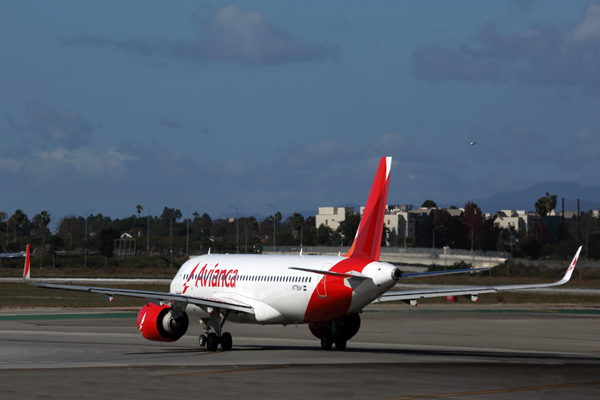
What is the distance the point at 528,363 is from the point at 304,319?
27.7ft

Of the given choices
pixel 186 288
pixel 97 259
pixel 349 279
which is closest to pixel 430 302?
pixel 186 288

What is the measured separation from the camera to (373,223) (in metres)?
31.0

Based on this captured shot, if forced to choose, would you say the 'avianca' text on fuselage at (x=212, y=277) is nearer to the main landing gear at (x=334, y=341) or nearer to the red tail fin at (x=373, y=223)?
the main landing gear at (x=334, y=341)

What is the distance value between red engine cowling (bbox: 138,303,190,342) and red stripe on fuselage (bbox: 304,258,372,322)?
5032 mm

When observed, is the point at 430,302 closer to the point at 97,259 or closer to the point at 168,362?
the point at 168,362

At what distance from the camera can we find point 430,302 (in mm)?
75438

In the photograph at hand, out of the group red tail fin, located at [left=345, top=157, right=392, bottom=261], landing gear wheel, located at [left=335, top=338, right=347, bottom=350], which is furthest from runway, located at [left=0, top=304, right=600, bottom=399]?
red tail fin, located at [left=345, top=157, right=392, bottom=261]

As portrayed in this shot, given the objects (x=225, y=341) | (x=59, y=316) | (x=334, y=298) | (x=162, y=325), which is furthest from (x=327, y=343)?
(x=59, y=316)

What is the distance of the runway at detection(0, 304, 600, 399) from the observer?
19.9 meters

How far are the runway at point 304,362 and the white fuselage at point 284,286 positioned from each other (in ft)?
5.26

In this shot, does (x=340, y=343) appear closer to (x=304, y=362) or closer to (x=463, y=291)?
(x=463, y=291)

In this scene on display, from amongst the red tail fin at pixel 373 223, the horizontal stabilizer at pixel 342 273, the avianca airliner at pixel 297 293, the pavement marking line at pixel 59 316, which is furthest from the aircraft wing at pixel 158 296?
the pavement marking line at pixel 59 316

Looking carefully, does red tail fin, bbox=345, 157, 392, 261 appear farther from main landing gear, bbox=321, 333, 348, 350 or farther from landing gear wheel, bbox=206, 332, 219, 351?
landing gear wheel, bbox=206, 332, 219, 351

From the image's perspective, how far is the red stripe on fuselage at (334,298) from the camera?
29594 mm
